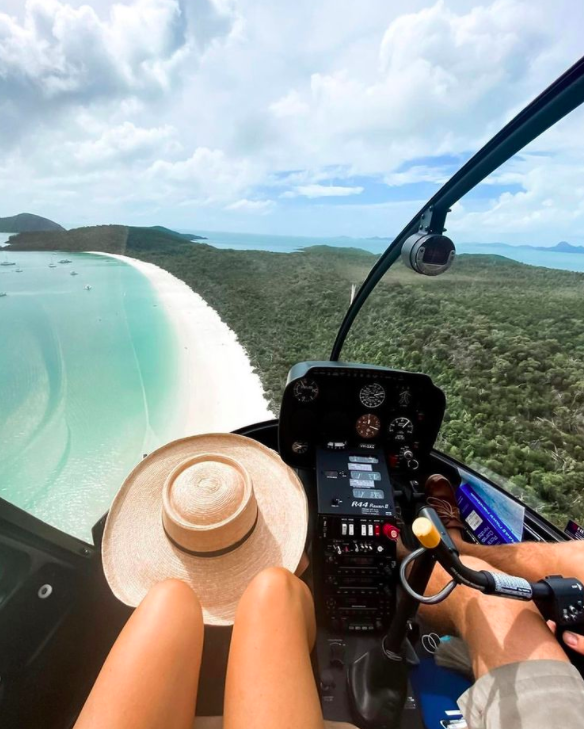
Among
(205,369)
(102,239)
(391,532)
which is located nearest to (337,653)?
(391,532)

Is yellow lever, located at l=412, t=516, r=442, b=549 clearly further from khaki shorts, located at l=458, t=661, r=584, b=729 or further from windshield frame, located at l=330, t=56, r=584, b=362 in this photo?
windshield frame, located at l=330, t=56, r=584, b=362

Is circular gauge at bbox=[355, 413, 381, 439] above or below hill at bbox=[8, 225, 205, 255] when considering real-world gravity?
below

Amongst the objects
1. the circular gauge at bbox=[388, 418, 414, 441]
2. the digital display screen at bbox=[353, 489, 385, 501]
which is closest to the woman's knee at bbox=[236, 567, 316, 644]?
the digital display screen at bbox=[353, 489, 385, 501]

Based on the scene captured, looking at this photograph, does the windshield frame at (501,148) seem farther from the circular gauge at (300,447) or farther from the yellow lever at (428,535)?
the yellow lever at (428,535)

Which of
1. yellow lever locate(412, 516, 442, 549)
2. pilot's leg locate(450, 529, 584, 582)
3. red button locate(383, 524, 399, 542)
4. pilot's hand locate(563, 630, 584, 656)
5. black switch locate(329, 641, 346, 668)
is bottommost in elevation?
black switch locate(329, 641, 346, 668)

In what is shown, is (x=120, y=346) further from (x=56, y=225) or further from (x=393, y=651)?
(x=393, y=651)
